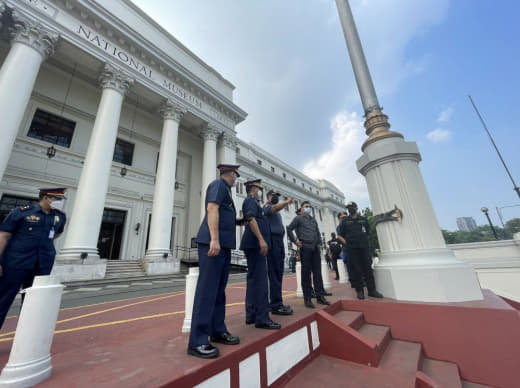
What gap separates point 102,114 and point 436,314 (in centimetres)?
1233

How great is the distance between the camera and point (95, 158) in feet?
28.4

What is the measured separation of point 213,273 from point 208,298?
20cm

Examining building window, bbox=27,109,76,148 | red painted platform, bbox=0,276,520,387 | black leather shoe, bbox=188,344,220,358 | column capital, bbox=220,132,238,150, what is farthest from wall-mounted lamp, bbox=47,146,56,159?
black leather shoe, bbox=188,344,220,358

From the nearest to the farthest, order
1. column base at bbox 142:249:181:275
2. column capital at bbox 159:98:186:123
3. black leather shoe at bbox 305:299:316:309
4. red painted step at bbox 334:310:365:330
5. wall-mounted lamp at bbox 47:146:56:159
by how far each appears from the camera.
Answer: red painted step at bbox 334:310:365:330 < black leather shoe at bbox 305:299:316:309 < column base at bbox 142:249:181:275 < wall-mounted lamp at bbox 47:146:56:159 < column capital at bbox 159:98:186:123

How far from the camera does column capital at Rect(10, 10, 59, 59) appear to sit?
7801 millimetres

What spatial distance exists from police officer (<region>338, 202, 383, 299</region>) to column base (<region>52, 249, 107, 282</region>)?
28.7 ft

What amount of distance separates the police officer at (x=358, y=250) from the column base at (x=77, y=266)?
8.75 metres

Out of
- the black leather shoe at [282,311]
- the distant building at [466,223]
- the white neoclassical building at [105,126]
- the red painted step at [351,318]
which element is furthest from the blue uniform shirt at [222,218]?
the distant building at [466,223]

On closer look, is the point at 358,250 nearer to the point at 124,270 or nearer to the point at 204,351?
the point at 204,351

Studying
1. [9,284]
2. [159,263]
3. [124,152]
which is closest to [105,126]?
[124,152]

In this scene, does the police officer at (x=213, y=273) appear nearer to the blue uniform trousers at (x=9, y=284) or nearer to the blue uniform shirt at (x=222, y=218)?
the blue uniform shirt at (x=222, y=218)

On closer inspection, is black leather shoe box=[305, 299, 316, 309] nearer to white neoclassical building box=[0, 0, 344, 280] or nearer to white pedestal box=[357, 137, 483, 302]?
white pedestal box=[357, 137, 483, 302]

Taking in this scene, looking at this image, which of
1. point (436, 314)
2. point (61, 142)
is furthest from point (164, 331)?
point (61, 142)

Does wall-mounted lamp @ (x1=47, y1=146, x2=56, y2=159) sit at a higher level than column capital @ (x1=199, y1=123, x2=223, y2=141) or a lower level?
lower
